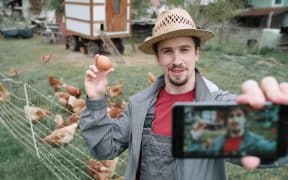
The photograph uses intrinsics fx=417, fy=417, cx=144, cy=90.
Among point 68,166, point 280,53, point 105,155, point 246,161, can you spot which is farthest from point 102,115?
point 280,53

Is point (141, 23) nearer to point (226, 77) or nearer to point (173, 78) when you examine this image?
point (226, 77)

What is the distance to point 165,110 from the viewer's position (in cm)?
212

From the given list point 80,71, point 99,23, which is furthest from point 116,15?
point 80,71

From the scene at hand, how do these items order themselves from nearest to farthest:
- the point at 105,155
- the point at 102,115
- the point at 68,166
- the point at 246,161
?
the point at 246,161, the point at 102,115, the point at 105,155, the point at 68,166

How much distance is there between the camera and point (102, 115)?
2.05 meters

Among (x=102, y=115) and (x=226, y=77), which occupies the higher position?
(x=102, y=115)

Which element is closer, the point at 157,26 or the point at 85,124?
the point at 85,124

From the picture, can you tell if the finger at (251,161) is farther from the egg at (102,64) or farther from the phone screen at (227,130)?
the egg at (102,64)

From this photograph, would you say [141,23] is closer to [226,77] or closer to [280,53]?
[280,53]

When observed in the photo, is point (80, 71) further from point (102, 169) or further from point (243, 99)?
point (243, 99)

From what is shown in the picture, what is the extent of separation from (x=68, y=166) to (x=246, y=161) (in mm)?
3756

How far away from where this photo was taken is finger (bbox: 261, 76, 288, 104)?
1.28 m

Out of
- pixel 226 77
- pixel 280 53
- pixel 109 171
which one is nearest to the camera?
pixel 109 171

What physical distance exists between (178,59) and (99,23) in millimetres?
14185
